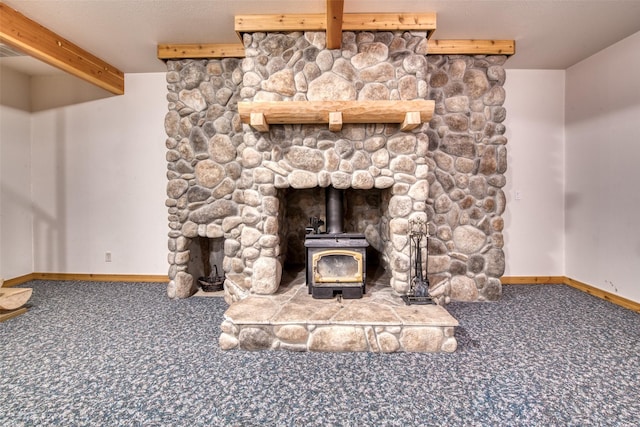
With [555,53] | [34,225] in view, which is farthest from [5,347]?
[555,53]

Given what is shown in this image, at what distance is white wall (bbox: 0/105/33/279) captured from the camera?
3773mm

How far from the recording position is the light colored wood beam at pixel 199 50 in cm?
317

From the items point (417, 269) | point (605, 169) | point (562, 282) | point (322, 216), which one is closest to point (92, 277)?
point (322, 216)

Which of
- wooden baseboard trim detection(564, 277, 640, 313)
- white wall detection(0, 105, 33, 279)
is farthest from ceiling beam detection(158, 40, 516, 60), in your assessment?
wooden baseboard trim detection(564, 277, 640, 313)

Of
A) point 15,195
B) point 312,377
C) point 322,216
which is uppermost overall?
point 15,195

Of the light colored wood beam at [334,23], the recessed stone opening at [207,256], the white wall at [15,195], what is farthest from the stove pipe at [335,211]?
the white wall at [15,195]

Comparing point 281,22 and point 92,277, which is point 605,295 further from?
point 92,277

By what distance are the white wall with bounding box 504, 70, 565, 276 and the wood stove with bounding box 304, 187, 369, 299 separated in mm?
2303

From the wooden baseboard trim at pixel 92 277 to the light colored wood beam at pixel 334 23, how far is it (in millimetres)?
3479

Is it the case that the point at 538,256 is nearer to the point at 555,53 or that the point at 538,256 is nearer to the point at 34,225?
the point at 555,53

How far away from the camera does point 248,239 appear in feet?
9.06

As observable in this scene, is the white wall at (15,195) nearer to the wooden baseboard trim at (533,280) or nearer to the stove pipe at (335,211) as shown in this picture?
the stove pipe at (335,211)

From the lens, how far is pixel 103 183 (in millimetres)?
3953

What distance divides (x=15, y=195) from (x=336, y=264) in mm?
4442
